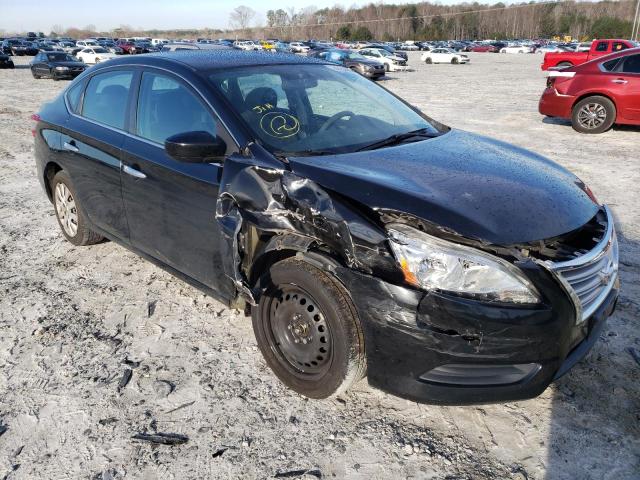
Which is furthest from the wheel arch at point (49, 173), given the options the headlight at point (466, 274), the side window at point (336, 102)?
the headlight at point (466, 274)

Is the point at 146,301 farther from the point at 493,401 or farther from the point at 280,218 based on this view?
the point at 493,401

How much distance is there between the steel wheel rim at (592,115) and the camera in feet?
32.5

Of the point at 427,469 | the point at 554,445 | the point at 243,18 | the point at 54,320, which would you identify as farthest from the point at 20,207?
the point at 243,18

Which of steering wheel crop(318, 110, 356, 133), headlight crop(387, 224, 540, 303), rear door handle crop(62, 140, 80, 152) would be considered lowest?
headlight crop(387, 224, 540, 303)

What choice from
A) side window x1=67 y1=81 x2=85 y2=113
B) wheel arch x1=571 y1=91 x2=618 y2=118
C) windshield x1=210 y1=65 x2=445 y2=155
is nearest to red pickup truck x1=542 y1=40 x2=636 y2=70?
wheel arch x1=571 y1=91 x2=618 y2=118

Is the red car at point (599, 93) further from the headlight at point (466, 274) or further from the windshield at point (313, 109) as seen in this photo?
the headlight at point (466, 274)

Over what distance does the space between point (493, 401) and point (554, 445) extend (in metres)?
0.42

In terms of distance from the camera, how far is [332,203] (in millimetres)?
2484

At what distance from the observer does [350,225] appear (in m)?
2.39

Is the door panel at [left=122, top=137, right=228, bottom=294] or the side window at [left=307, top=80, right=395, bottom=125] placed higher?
the side window at [left=307, top=80, right=395, bottom=125]

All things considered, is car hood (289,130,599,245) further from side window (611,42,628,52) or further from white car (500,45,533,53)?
white car (500,45,533,53)

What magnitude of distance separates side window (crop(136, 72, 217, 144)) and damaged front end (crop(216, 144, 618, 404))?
92 centimetres

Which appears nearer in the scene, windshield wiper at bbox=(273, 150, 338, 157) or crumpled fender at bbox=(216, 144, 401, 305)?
crumpled fender at bbox=(216, 144, 401, 305)

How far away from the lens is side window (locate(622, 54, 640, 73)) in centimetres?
959
